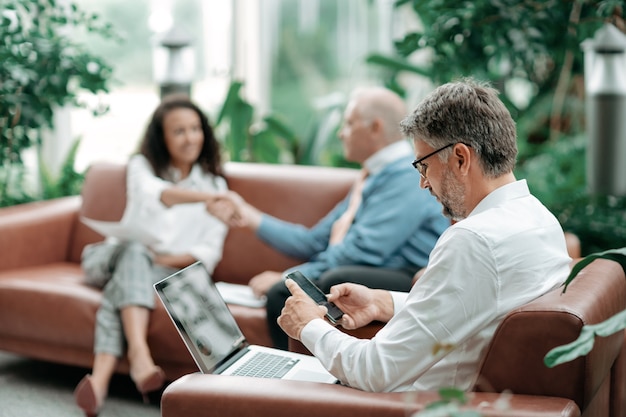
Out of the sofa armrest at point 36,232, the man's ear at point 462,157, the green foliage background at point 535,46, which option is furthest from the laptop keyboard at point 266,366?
the sofa armrest at point 36,232

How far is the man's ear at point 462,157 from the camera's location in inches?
71.2

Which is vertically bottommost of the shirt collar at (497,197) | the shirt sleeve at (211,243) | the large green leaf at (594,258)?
the shirt sleeve at (211,243)

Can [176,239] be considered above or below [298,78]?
below

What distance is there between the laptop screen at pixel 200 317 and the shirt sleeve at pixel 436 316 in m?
0.46

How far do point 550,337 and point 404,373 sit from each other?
283 mm

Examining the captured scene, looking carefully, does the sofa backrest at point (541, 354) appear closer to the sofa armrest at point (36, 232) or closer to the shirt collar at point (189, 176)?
the shirt collar at point (189, 176)

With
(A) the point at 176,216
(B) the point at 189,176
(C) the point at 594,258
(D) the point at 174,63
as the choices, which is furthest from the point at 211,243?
(C) the point at 594,258

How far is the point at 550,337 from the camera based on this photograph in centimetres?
170

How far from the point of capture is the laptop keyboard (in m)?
2.11

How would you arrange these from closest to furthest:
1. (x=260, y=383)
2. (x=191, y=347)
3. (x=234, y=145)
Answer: (x=260, y=383) → (x=191, y=347) → (x=234, y=145)

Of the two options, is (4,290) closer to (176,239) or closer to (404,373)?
(176,239)

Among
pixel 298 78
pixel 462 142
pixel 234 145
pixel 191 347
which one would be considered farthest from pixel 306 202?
pixel 298 78

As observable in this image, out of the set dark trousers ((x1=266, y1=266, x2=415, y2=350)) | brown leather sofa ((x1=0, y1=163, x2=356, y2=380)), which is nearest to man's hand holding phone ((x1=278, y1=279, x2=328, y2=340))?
dark trousers ((x1=266, y1=266, x2=415, y2=350))

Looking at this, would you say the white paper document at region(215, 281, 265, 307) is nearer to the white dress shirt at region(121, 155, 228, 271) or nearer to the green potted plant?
the white dress shirt at region(121, 155, 228, 271)
